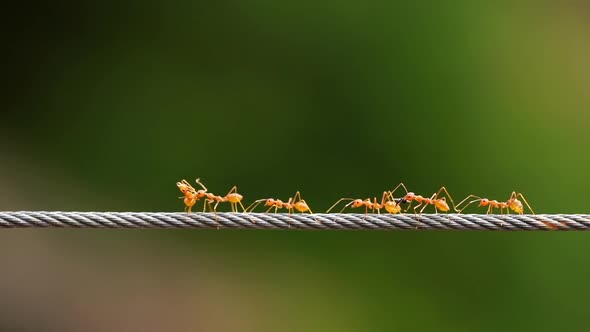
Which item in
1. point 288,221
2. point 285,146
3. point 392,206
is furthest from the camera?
point 285,146

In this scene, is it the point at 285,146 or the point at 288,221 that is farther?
the point at 285,146

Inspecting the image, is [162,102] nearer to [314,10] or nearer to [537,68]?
[314,10]

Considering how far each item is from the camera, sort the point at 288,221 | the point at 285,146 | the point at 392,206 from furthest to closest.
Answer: the point at 285,146
the point at 392,206
the point at 288,221

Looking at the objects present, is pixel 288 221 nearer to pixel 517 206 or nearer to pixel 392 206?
pixel 392 206

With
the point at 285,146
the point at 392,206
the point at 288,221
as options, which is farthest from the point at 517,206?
the point at 285,146

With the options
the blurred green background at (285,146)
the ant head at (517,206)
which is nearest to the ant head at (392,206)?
the ant head at (517,206)

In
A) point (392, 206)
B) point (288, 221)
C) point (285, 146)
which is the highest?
point (285, 146)

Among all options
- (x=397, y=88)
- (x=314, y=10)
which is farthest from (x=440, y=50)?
(x=314, y=10)
